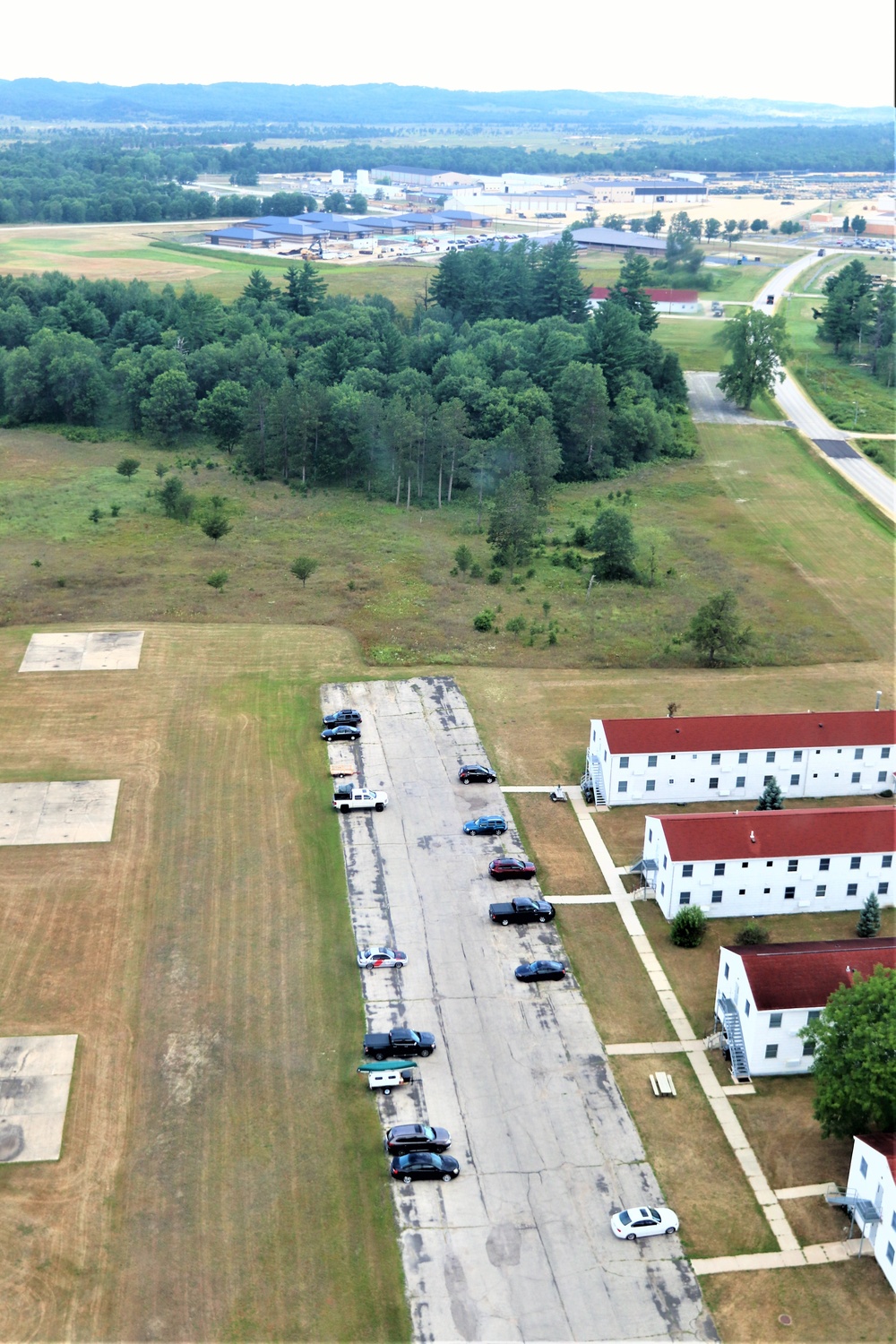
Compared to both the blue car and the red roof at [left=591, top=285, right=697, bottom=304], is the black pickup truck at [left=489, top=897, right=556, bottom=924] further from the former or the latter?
the red roof at [left=591, top=285, right=697, bottom=304]

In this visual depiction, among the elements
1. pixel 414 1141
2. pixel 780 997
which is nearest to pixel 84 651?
pixel 414 1141

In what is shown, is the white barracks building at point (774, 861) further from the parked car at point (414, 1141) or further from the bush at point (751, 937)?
the parked car at point (414, 1141)

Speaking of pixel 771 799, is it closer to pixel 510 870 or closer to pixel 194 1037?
pixel 510 870

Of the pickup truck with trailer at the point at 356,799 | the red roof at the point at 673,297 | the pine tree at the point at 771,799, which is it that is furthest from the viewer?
the red roof at the point at 673,297

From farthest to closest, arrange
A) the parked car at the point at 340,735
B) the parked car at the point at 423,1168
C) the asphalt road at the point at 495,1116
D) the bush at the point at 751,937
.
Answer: the parked car at the point at 340,735, the bush at the point at 751,937, the parked car at the point at 423,1168, the asphalt road at the point at 495,1116

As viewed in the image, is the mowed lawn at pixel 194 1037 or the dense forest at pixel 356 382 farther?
the dense forest at pixel 356 382

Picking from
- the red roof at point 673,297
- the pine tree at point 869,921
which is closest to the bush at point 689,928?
the pine tree at point 869,921

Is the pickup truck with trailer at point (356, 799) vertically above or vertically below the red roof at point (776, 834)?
below
